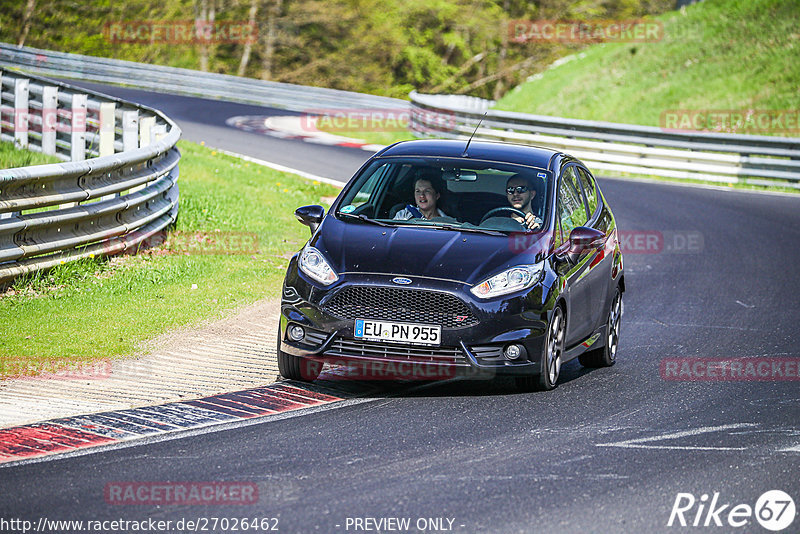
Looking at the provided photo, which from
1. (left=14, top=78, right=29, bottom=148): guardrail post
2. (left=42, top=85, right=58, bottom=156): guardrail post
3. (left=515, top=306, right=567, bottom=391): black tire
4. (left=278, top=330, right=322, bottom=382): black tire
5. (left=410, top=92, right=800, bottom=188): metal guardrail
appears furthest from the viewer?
(left=410, top=92, right=800, bottom=188): metal guardrail

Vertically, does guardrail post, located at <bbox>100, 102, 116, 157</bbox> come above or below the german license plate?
below

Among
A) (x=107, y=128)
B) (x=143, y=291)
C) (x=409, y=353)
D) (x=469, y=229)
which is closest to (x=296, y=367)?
(x=409, y=353)

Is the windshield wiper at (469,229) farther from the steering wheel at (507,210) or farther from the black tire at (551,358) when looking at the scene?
the black tire at (551,358)

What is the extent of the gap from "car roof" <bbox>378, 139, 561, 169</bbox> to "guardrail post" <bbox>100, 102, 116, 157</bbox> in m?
8.30

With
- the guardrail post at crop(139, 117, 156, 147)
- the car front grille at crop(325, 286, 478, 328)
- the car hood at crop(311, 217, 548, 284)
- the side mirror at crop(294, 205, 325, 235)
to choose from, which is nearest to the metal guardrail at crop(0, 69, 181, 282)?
the guardrail post at crop(139, 117, 156, 147)

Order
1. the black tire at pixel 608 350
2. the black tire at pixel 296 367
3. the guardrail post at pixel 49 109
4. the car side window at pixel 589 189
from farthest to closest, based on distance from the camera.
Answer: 1. the guardrail post at pixel 49 109
2. the car side window at pixel 589 189
3. the black tire at pixel 608 350
4. the black tire at pixel 296 367

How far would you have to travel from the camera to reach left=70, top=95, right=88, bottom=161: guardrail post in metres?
18.0

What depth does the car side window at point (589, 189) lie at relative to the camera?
986 cm

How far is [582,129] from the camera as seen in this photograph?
27281 mm

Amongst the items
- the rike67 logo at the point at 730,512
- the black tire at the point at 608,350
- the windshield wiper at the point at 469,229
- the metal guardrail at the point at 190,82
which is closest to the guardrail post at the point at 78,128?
the black tire at the point at 608,350

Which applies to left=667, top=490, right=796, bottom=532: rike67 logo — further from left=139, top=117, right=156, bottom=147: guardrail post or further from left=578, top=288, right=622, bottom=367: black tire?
left=139, top=117, right=156, bottom=147: guardrail post

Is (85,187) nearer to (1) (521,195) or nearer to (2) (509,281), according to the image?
(1) (521,195)

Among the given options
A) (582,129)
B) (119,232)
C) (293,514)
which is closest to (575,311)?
(293,514)

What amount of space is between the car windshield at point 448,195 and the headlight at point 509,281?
62 centimetres
